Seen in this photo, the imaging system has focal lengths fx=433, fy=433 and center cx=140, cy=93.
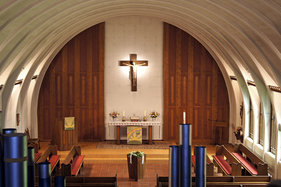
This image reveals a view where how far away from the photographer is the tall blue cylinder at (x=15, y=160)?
498cm

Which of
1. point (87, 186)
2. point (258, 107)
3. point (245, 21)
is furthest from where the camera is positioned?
point (258, 107)

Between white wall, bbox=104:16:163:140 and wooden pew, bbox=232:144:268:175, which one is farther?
white wall, bbox=104:16:163:140

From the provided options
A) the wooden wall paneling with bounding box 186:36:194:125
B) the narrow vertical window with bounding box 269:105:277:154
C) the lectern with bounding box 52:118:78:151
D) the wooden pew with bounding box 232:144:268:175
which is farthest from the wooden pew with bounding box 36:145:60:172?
the narrow vertical window with bounding box 269:105:277:154

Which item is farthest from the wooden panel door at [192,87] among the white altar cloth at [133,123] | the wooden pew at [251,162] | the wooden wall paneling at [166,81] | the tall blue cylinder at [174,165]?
the tall blue cylinder at [174,165]

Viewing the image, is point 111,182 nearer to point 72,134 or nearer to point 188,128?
point 188,128

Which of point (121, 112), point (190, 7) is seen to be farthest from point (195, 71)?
point (190, 7)

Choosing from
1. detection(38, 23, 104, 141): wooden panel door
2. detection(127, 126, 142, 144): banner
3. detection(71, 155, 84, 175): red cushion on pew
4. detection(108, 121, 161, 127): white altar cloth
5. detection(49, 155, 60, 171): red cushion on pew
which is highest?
detection(38, 23, 104, 141): wooden panel door

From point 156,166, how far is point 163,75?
466cm

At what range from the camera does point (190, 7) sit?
1234 cm

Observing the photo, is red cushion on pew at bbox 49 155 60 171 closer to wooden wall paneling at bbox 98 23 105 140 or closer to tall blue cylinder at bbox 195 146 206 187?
wooden wall paneling at bbox 98 23 105 140

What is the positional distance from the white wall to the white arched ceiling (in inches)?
80.9

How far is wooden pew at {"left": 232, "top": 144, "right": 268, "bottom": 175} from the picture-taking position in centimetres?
1241

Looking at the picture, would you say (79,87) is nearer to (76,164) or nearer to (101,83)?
(101,83)

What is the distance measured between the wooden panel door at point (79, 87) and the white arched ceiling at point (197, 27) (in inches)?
84.4
